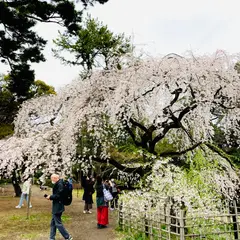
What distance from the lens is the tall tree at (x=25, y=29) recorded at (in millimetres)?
11562

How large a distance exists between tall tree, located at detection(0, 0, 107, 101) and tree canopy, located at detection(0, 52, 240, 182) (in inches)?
146

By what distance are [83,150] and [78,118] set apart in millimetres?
1141

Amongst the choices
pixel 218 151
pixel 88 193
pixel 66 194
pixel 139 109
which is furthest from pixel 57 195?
pixel 88 193

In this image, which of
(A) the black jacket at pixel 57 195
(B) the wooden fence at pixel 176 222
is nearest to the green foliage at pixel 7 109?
(A) the black jacket at pixel 57 195

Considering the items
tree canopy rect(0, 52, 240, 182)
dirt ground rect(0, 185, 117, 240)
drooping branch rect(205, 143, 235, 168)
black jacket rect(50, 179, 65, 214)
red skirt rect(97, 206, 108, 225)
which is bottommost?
dirt ground rect(0, 185, 117, 240)

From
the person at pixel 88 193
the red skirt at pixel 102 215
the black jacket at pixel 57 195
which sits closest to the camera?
the black jacket at pixel 57 195

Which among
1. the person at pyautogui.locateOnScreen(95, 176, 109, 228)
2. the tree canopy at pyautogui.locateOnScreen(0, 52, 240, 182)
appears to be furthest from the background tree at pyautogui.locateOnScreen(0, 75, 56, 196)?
the person at pyautogui.locateOnScreen(95, 176, 109, 228)

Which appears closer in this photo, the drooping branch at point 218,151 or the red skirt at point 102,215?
the red skirt at point 102,215

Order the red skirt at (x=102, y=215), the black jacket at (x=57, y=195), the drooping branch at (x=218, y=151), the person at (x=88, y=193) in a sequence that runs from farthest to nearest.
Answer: the person at (x=88, y=193), the drooping branch at (x=218, y=151), the red skirt at (x=102, y=215), the black jacket at (x=57, y=195)

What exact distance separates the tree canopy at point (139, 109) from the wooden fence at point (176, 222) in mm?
1414

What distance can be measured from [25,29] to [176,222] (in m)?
9.65

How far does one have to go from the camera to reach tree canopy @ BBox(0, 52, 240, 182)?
716 cm

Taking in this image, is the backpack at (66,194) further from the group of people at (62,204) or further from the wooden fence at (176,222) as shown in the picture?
the wooden fence at (176,222)

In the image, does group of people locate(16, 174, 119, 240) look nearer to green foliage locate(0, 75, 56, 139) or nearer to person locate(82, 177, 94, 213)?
person locate(82, 177, 94, 213)
